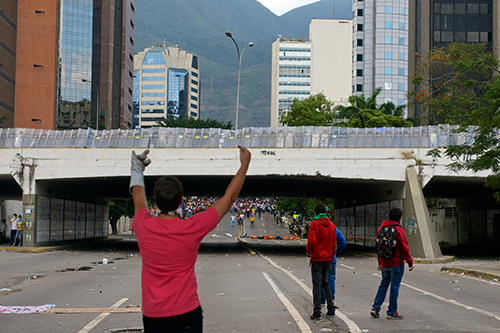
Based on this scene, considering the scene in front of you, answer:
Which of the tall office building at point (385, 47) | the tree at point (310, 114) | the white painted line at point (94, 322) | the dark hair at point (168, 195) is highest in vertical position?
the tall office building at point (385, 47)

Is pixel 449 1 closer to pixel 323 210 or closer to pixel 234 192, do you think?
pixel 323 210

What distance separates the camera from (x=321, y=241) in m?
9.00

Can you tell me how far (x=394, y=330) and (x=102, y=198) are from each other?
41.9 m

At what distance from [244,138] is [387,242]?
846 inches

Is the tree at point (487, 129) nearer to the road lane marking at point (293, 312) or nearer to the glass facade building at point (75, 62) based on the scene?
the road lane marking at point (293, 312)

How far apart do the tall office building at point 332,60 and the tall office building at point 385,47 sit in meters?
43.7

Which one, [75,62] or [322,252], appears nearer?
[322,252]

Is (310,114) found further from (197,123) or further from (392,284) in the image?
(392,284)

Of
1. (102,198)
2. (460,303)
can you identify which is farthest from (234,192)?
(102,198)

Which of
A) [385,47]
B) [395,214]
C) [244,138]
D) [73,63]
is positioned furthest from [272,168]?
[385,47]

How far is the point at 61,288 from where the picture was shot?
43.7 feet

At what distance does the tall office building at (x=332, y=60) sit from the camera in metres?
156

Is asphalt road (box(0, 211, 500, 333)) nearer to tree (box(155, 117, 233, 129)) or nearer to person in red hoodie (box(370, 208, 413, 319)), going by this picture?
person in red hoodie (box(370, 208, 413, 319))

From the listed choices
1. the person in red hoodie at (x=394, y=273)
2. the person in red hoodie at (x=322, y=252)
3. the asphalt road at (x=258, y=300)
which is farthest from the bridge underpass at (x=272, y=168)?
the person in red hoodie at (x=322, y=252)
